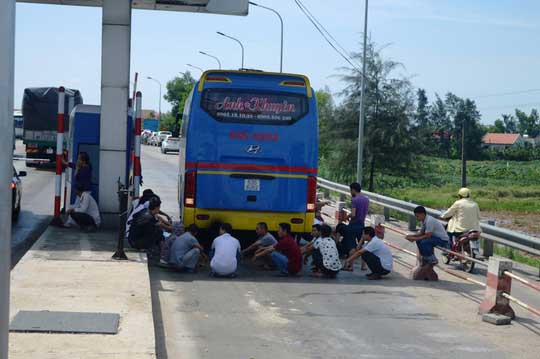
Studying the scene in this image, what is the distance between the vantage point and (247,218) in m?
14.9

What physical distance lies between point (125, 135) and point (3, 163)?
505 inches

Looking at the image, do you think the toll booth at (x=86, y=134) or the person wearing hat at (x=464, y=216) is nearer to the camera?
the person wearing hat at (x=464, y=216)

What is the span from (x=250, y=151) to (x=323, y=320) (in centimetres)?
493

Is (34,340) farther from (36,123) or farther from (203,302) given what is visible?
(36,123)

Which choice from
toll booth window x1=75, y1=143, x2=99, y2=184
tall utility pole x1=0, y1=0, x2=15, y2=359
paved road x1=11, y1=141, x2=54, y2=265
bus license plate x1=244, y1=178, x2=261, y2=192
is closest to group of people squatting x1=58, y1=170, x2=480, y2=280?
bus license plate x1=244, y1=178, x2=261, y2=192

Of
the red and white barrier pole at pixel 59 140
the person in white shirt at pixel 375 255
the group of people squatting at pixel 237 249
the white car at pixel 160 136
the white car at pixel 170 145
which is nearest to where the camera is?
the group of people squatting at pixel 237 249

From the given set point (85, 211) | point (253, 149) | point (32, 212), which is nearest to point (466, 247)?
point (253, 149)

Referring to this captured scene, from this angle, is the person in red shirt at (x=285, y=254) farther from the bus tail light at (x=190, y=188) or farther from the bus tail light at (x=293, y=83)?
the bus tail light at (x=293, y=83)

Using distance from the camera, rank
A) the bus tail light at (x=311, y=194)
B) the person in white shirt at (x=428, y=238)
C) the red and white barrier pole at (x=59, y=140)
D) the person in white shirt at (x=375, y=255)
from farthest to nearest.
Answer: the red and white barrier pole at (x=59, y=140) → the bus tail light at (x=311, y=194) → the person in white shirt at (x=428, y=238) → the person in white shirt at (x=375, y=255)

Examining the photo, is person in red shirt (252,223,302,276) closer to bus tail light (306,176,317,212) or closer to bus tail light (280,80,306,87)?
bus tail light (306,176,317,212)

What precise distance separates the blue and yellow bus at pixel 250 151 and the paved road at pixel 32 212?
3.55 meters

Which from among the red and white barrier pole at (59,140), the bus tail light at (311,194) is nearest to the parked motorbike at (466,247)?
the bus tail light at (311,194)

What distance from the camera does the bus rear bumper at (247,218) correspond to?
1475 cm

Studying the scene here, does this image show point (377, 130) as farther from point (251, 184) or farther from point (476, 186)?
point (476, 186)
